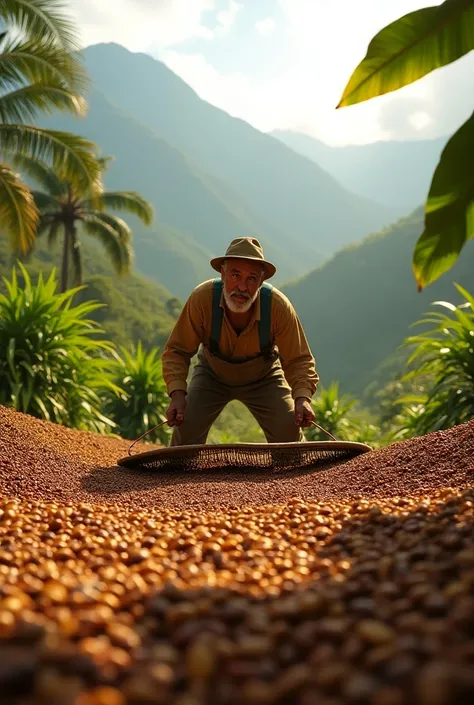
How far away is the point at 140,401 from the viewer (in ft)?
25.1

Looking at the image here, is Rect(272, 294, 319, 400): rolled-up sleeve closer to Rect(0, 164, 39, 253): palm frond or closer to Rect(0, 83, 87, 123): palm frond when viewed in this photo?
Rect(0, 164, 39, 253): palm frond

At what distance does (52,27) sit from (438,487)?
925 cm

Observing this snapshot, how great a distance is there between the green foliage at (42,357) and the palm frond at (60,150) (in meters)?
4.77

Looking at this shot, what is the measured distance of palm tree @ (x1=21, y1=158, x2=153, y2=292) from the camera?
19.1 metres

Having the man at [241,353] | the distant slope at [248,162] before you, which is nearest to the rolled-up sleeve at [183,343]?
the man at [241,353]

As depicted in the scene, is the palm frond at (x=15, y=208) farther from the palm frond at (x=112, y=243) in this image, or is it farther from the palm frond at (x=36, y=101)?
the palm frond at (x=112, y=243)

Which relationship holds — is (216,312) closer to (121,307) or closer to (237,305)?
(237,305)

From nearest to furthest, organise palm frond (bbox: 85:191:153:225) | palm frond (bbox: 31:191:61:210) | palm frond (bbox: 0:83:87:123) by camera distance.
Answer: palm frond (bbox: 0:83:87:123) → palm frond (bbox: 85:191:153:225) → palm frond (bbox: 31:191:61:210)

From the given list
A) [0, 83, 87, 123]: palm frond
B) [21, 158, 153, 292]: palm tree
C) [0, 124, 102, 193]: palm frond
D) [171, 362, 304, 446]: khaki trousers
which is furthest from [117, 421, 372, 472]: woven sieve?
[21, 158, 153, 292]: palm tree

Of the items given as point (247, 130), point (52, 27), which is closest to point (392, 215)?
point (247, 130)

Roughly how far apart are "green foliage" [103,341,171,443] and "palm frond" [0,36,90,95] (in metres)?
4.71

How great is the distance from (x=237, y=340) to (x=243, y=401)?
0.53 meters

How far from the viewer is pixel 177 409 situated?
3.71 m

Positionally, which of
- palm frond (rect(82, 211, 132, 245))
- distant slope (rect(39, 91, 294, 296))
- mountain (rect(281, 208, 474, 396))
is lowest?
palm frond (rect(82, 211, 132, 245))
